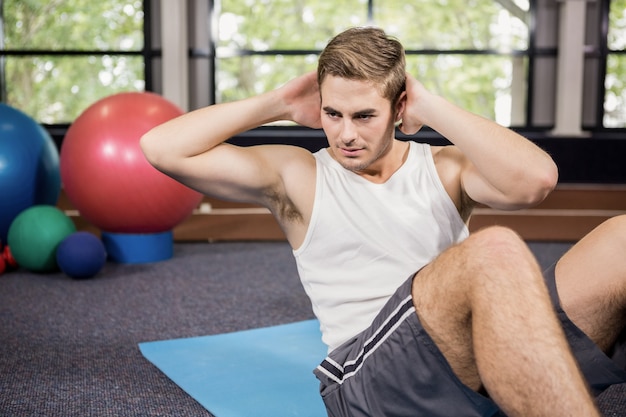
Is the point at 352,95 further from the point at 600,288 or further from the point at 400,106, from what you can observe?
the point at 600,288

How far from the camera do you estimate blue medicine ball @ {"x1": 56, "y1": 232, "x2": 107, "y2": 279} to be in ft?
12.0

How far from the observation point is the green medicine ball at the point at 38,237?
3801 millimetres

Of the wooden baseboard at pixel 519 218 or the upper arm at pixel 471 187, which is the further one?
the wooden baseboard at pixel 519 218

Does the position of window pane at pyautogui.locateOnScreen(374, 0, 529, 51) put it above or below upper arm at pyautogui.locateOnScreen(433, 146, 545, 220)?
above

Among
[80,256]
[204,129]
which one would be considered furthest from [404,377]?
[80,256]

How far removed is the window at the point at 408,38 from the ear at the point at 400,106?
5.75 metres

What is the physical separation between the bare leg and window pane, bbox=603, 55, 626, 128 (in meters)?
6.68

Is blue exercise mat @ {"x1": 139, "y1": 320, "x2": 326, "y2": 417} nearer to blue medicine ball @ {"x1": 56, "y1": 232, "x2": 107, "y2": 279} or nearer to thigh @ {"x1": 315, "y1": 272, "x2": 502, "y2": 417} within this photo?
thigh @ {"x1": 315, "y1": 272, "x2": 502, "y2": 417}

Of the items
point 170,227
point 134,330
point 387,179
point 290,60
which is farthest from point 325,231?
point 290,60

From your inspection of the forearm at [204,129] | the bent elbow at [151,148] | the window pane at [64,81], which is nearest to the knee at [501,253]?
the forearm at [204,129]

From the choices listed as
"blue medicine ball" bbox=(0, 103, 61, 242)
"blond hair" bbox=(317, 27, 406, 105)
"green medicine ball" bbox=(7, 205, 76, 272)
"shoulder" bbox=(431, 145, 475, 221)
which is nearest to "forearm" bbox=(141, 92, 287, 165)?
"blond hair" bbox=(317, 27, 406, 105)

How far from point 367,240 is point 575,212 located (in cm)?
501

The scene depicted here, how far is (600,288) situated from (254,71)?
6409 millimetres

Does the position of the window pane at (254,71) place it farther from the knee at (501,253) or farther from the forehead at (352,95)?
the knee at (501,253)
